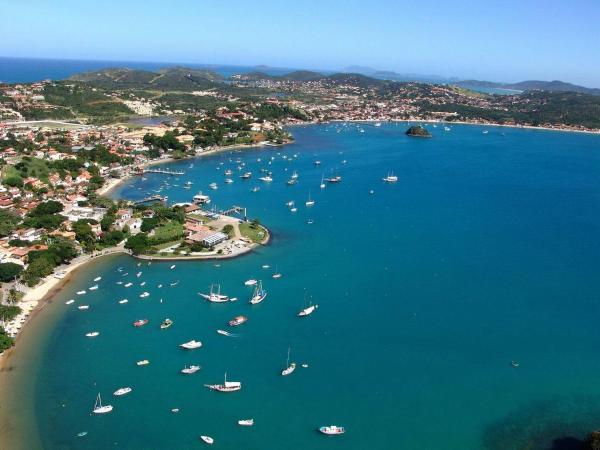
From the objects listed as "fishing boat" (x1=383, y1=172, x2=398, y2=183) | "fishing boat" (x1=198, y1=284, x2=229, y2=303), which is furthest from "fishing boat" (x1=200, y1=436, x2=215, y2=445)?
"fishing boat" (x1=383, y1=172, x2=398, y2=183)

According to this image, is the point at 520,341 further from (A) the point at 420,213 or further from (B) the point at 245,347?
(A) the point at 420,213

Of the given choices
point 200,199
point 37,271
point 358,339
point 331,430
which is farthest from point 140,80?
point 331,430

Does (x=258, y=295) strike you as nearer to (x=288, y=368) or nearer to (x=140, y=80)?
(x=288, y=368)

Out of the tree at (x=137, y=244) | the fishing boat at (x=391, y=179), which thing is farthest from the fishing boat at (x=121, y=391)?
the fishing boat at (x=391, y=179)

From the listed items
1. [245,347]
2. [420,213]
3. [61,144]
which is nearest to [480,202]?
[420,213]

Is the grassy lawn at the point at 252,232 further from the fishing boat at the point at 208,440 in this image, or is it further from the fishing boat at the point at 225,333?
the fishing boat at the point at 208,440

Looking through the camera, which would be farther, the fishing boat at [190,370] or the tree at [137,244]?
the tree at [137,244]

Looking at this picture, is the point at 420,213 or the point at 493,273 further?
the point at 420,213
